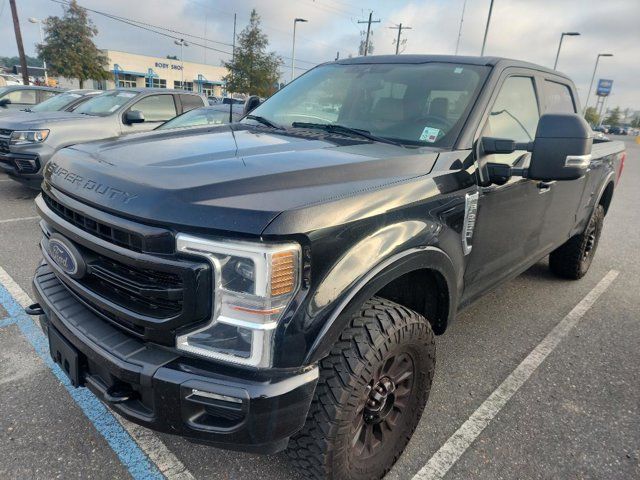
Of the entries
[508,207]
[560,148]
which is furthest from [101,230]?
[508,207]

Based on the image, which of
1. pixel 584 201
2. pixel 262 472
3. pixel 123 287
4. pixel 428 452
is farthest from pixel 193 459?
pixel 584 201

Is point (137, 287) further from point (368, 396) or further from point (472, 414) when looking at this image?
point (472, 414)

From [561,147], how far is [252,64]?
29317mm

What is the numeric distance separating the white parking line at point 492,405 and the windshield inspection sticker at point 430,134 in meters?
1.52

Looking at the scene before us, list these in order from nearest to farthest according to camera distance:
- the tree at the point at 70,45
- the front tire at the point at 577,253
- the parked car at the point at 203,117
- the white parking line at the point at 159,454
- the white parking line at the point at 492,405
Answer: the white parking line at the point at 159,454 < the white parking line at the point at 492,405 < the front tire at the point at 577,253 < the parked car at the point at 203,117 < the tree at the point at 70,45

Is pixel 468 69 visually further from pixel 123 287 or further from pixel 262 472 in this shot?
pixel 262 472

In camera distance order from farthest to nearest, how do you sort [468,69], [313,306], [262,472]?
[468,69]
[262,472]
[313,306]

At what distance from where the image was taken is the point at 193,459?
214 centimetres

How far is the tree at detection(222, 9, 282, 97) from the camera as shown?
1137 inches

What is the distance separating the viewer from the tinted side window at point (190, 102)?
8.22 metres

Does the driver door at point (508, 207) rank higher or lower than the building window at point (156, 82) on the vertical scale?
higher

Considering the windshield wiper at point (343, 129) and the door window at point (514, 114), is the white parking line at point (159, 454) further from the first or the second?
the door window at point (514, 114)

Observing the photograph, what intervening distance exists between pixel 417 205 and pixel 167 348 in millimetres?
1126

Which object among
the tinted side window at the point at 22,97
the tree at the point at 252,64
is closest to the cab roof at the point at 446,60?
the tinted side window at the point at 22,97
